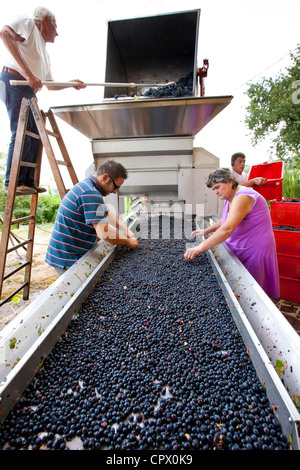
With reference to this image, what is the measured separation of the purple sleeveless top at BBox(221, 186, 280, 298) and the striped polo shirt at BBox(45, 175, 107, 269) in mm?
1296

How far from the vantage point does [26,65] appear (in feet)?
6.42

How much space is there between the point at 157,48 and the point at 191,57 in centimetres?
53

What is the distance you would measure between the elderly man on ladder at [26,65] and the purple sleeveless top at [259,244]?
203 cm

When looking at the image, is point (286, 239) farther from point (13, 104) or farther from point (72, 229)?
point (13, 104)

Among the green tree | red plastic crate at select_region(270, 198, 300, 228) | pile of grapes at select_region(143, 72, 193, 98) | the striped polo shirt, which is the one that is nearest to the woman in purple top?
the striped polo shirt

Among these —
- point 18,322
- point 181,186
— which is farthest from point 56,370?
point 181,186

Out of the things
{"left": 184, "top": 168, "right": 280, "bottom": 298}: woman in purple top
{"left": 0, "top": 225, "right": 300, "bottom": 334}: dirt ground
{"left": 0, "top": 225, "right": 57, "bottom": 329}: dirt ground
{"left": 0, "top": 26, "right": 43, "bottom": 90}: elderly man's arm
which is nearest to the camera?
{"left": 0, "top": 26, "right": 43, "bottom": 90}: elderly man's arm

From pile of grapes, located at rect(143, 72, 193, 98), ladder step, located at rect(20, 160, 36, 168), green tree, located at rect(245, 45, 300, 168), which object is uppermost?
green tree, located at rect(245, 45, 300, 168)

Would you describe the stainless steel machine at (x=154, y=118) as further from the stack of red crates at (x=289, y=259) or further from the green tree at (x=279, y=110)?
the green tree at (x=279, y=110)

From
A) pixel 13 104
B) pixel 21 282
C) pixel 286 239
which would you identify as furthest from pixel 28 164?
pixel 286 239

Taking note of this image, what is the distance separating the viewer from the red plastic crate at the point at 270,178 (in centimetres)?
341

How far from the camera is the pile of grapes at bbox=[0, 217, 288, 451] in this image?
0.72 metres

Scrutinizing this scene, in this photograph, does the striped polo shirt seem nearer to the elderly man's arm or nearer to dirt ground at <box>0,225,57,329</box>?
the elderly man's arm

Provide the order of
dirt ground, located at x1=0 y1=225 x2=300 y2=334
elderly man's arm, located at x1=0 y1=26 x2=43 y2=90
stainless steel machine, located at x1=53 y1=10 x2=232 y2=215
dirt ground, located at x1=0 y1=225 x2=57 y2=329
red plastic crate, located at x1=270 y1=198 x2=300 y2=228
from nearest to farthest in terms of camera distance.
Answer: elderly man's arm, located at x1=0 y1=26 x2=43 y2=90, stainless steel machine, located at x1=53 y1=10 x2=232 y2=215, dirt ground, located at x1=0 y1=225 x2=300 y2=334, dirt ground, located at x1=0 y1=225 x2=57 y2=329, red plastic crate, located at x1=270 y1=198 x2=300 y2=228
